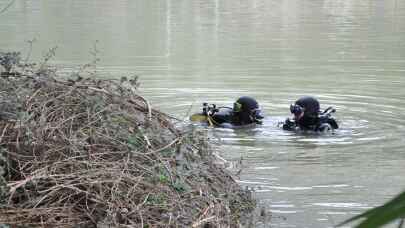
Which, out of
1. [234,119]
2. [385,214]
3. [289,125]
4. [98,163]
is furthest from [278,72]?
[385,214]

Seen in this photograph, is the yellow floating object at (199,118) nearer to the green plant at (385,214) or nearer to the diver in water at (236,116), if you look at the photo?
the diver in water at (236,116)

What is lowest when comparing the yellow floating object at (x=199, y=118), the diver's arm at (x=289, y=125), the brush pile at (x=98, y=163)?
the diver's arm at (x=289, y=125)

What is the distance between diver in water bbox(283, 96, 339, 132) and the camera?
970 cm

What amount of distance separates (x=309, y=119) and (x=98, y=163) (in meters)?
5.90

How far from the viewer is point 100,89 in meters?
5.28

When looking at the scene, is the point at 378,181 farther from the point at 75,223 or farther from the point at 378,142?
the point at 75,223

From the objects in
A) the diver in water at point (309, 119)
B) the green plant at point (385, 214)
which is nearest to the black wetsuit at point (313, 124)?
the diver in water at point (309, 119)

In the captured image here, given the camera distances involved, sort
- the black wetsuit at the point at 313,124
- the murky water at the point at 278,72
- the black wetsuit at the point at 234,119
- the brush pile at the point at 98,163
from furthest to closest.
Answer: the black wetsuit at the point at 234,119, the black wetsuit at the point at 313,124, the murky water at the point at 278,72, the brush pile at the point at 98,163

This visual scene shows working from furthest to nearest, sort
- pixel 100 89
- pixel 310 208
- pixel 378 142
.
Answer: pixel 378 142 → pixel 310 208 → pixel 100 89

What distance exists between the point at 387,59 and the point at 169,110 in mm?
7920

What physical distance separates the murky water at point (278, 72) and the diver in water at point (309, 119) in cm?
21

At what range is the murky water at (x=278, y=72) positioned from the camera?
729cm

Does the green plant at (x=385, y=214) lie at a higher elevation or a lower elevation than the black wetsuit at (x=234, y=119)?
higher

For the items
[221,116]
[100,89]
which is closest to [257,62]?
[221,116]
